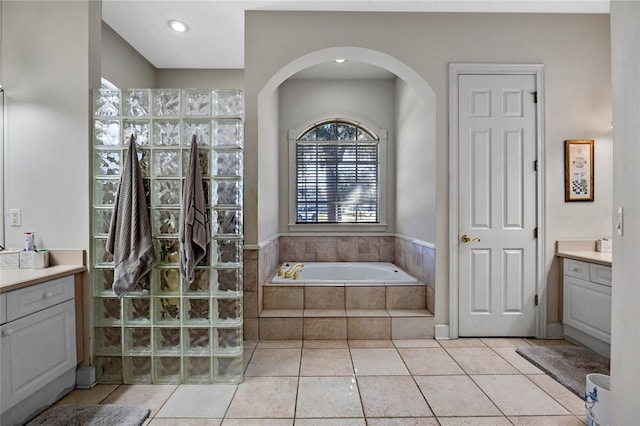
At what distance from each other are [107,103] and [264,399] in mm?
2179

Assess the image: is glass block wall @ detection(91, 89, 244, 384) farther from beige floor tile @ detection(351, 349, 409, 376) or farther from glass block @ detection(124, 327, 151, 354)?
beige floor tile @ detection(351, 349, 409, 376)

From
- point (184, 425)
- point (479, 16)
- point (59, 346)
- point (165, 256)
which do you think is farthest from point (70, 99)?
point (479, 16)

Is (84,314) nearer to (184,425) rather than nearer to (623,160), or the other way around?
(184,425)

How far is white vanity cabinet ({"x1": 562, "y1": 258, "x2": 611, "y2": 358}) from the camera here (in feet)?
8.59

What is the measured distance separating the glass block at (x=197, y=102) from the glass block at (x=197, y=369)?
1644mm

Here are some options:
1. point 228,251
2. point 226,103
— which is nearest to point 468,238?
point 228,251

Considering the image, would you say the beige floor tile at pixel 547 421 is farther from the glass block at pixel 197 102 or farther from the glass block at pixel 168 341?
the glass block at pixel 197 102

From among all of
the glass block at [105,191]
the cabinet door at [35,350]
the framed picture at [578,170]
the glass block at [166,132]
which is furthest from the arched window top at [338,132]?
the cabinet door at [35,350]

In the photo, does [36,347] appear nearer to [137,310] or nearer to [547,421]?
[137,310]

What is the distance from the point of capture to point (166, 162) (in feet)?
7.44

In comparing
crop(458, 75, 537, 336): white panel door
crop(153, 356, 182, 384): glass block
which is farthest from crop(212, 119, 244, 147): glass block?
crop(458, 75, 537, 336): white panel door

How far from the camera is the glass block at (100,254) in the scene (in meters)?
2.29

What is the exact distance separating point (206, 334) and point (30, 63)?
7.03 feet

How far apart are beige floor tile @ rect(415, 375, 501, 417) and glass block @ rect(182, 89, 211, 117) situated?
2321 mm
